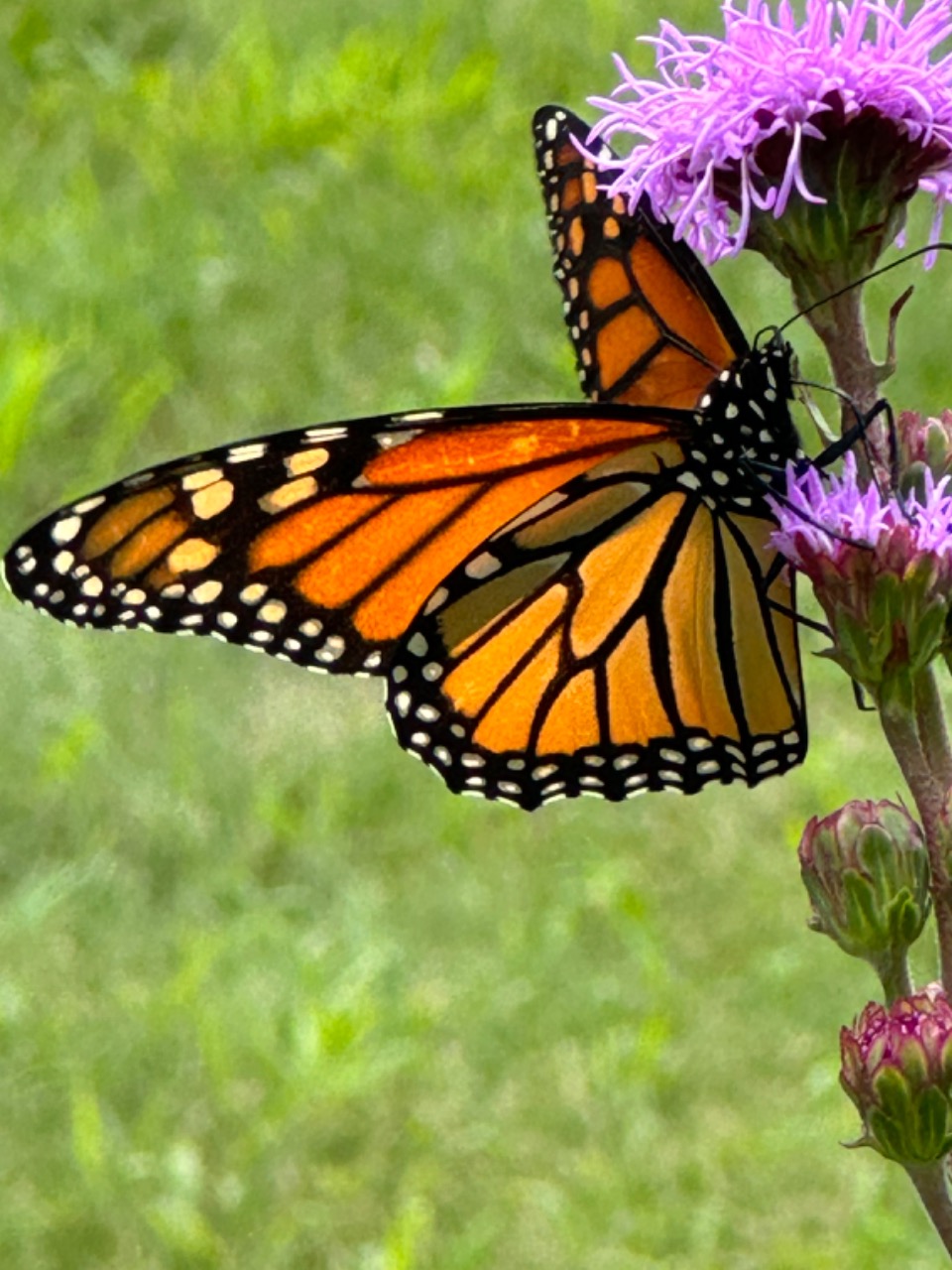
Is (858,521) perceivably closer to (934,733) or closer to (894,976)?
(934,733)

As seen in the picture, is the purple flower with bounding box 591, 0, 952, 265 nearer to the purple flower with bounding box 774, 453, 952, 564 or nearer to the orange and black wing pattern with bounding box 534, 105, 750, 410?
the purple flower with bounding box 774, 453, 952, 564

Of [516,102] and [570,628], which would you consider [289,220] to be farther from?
[570,628]

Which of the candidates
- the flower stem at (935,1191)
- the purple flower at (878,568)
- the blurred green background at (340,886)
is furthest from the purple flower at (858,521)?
the blurred green background at (340,886)

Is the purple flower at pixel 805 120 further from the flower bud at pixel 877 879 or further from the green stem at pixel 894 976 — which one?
the green stem at pixel 894 976

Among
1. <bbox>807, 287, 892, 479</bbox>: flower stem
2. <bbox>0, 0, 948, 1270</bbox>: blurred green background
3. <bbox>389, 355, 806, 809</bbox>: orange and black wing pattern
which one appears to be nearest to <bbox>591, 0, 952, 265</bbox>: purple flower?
<bbox>807, 287, 892, 479</bbox>: flower stem

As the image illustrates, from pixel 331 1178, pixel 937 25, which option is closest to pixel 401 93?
pixel 331 1178

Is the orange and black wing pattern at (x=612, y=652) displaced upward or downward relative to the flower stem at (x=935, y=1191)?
upward
